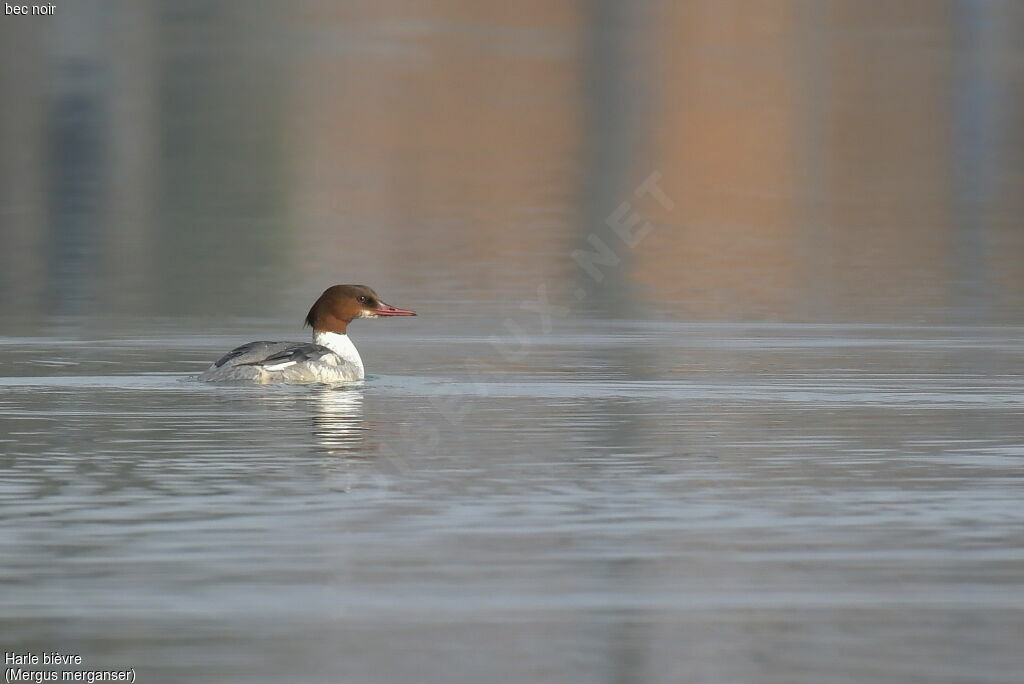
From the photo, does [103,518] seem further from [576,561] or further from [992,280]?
[992,280]

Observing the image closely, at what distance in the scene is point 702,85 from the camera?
59219 millimetres

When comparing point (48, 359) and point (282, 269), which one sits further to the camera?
point (282, 269)

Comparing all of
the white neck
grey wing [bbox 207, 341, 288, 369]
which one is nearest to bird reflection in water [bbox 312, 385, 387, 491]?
grey wing [bbox 207, 341, 288, 369]

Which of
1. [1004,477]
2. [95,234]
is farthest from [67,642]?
[95,234]

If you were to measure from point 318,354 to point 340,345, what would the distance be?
2.14 feet

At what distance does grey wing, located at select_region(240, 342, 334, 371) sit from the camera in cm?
1680

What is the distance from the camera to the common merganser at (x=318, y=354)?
54.6 ft

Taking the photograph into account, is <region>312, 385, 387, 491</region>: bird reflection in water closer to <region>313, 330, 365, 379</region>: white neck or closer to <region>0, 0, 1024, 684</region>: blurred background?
<region>0, 0, 1024, 684</region>: blurred background

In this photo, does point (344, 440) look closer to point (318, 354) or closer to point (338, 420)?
point (338, 420)

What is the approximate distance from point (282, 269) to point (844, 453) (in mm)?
13922

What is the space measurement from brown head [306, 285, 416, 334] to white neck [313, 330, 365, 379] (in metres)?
0.05

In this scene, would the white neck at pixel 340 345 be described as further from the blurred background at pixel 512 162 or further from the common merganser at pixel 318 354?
the blurred background at pixel 512 162

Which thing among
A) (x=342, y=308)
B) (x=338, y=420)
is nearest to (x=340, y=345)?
(x=342, y=308)

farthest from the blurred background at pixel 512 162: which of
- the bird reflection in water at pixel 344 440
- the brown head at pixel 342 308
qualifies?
the bird reflection in water at pixel 344 440
